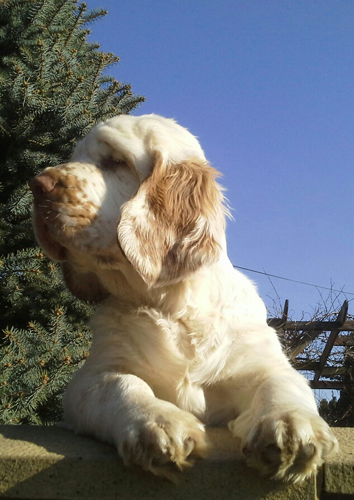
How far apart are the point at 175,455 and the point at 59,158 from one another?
9.33ft

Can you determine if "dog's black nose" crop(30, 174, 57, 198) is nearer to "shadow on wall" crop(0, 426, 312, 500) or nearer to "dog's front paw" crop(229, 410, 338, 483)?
"shadow on wall" crop(0, 426, 312, 500)

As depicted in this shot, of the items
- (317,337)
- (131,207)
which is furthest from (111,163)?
(317,337)

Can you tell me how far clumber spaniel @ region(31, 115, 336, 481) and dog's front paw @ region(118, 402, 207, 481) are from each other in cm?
17

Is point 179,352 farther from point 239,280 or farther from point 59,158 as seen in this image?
point 59,158

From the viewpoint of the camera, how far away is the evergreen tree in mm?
3166

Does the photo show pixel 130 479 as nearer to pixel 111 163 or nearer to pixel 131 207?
pixel 131 207

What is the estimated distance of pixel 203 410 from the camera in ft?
6.13

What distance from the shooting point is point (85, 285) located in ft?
7.20

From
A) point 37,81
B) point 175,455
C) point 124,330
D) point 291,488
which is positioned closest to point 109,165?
point 124,330

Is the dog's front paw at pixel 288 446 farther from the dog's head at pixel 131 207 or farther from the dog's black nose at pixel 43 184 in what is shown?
the dog's black nose at pixel 43 184

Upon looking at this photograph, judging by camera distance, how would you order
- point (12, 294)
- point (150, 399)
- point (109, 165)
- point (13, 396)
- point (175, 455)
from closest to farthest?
point (175, 455), point (150, 399), point (109, 165), point (13, 396), point (12, 294)

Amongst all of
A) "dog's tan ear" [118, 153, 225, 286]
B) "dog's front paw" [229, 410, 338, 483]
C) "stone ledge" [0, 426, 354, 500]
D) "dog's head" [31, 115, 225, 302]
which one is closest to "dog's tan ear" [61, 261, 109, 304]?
"dog's head" [31, 115, 225, 302]

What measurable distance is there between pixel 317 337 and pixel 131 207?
17.8ft

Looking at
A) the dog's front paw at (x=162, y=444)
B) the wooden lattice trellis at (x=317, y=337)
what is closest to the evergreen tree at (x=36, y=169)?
the dog's front paw at (x=162, y=444)
